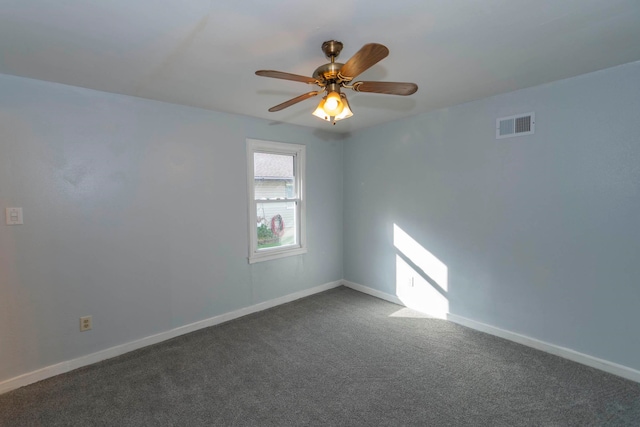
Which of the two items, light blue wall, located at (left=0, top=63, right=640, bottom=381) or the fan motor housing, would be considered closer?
the fan motor housing

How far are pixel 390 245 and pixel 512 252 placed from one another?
1398 mm

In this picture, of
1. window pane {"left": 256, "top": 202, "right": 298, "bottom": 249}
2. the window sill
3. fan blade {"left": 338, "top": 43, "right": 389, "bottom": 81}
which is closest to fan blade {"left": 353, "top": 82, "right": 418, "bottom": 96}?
fan blade {"left": 338, "top": 43, "right": 389, "bottom": 81}

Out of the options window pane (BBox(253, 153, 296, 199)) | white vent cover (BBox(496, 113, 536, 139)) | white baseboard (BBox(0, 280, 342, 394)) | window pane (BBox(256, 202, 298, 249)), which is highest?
white vent cover (BBox(496, 113, 536, 139))

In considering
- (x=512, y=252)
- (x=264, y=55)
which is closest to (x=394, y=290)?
(x=512, y=252)

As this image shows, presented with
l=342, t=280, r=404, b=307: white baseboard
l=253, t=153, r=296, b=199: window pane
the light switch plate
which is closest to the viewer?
the light switch plate

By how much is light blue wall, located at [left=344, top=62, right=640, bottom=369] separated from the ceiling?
37 cm

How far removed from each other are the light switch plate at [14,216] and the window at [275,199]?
1.90 metres

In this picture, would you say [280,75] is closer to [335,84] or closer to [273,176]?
[335,84]

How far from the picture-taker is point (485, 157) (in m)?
2.94

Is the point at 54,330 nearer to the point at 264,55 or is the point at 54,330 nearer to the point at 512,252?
the point at 264,55

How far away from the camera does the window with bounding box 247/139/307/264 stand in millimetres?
3523

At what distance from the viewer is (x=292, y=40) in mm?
1780

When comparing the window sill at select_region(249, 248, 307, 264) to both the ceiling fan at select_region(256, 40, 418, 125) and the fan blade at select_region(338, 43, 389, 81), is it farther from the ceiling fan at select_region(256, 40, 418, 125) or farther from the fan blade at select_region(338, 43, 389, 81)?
the fan blade at select_region(338, 43, 389, 81)

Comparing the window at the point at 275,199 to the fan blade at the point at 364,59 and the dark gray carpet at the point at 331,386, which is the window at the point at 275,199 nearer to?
the dark gray carpet at the point at 331,386
